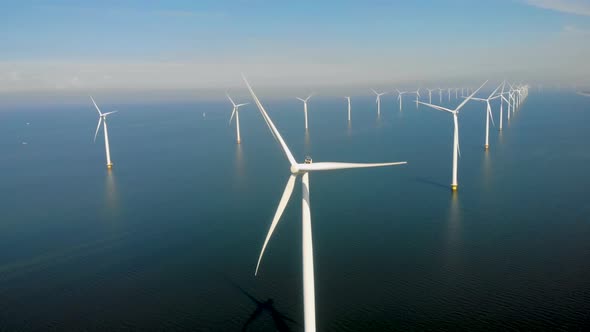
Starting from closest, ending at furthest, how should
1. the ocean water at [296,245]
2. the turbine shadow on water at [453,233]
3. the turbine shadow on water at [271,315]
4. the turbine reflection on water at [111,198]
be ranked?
1. the turbine shadow on water at [271,315]
2. the ocean water at [296,245]
3. the turbine shadow on water at [453,233]
4. the turbine reflection on water at [111,198]

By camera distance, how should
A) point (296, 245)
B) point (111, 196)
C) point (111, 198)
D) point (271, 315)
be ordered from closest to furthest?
1. point (271, 315)
2. point (296, 245)
3. point (111, 198)
4. point (111, 196)

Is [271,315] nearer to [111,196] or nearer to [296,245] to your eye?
[296,245]

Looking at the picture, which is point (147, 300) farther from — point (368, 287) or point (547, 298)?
point (547, 298)

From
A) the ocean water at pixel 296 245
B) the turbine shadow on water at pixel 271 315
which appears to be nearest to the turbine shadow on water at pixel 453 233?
the ocean water at pixel 296 245

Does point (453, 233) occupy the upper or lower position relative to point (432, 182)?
lower

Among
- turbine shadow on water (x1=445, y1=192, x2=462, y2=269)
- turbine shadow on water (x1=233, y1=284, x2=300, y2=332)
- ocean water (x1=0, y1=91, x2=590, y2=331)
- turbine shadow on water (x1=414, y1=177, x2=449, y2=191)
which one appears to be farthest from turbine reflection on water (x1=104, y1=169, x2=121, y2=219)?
turbine shadow on water (x1=414, y1=177, x2=449, y2=191)

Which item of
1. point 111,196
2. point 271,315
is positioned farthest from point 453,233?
point 111,196

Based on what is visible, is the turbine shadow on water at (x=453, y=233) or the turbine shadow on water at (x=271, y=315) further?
the turbine shadow on water at (x=453, y=233)

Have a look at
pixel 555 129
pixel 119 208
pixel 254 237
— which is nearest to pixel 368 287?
pixel 254 237

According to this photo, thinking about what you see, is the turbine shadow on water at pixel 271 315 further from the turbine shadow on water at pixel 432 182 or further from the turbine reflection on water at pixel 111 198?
the turbine shadow on water at pixel 432 182
